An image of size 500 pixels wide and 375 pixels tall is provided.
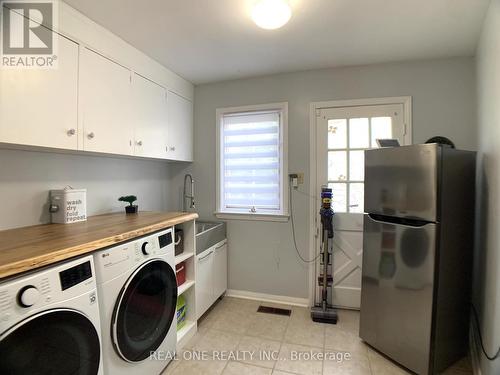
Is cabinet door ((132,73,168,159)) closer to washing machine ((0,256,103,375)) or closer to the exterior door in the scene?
washing machine ((0,256,103,375))

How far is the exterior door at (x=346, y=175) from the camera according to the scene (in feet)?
8.32

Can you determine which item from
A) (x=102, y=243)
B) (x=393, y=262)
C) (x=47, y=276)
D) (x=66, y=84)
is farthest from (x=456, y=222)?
(x=66, y=84)

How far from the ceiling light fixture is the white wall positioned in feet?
3.93

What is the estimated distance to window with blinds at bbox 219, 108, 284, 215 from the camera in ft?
9.09

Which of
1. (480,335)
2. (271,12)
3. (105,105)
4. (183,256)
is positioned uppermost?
(271,12)

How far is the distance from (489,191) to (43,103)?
2750 millimetres

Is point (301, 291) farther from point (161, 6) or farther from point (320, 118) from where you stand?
point (161, 6)

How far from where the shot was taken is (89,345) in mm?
1208

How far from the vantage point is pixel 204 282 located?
2391 mm

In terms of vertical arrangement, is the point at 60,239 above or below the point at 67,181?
below

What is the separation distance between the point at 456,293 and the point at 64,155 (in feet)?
9.52

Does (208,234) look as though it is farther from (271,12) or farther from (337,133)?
(271,12)

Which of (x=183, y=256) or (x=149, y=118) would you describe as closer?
(x=183, y=256)

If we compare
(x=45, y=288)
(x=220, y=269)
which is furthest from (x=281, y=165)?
(x=45, y=288)
